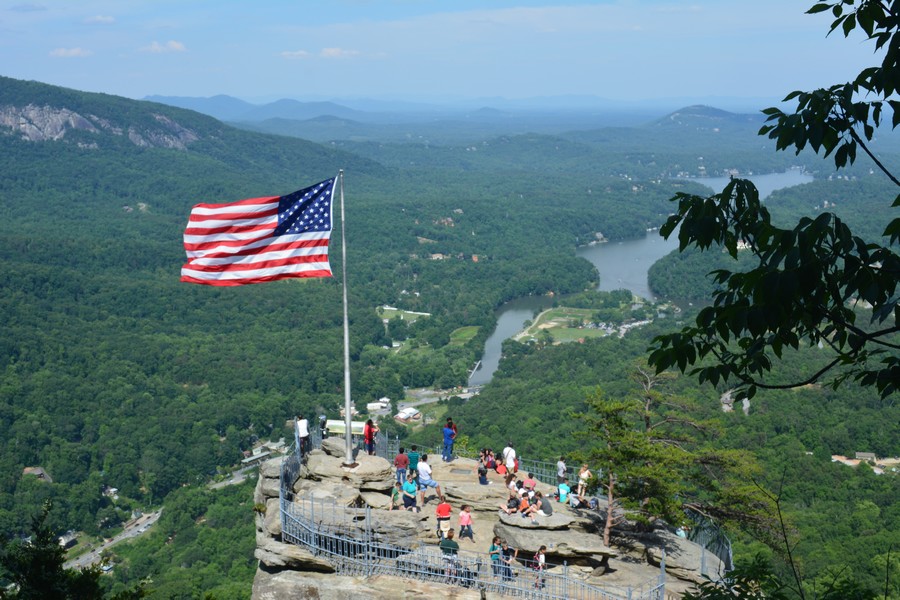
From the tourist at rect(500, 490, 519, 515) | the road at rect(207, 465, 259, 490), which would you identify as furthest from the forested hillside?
the tourist at rect(500, 490, 519, 515)

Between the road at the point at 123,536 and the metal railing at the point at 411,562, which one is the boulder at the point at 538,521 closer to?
the metal railing at the point at 411,562

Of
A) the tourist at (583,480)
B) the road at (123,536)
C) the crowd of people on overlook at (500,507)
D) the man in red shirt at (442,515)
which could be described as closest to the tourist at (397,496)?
the crowd of people on overlook at (500,507)

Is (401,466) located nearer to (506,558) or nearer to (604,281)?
(506,558)

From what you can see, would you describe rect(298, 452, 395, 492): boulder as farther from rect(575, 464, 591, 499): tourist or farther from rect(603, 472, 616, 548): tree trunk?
rect(603, 472, 616, 548): tree trunk

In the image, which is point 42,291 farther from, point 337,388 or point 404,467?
point 404,467

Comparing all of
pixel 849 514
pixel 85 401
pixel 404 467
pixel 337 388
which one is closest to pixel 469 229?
pixel 337 388
